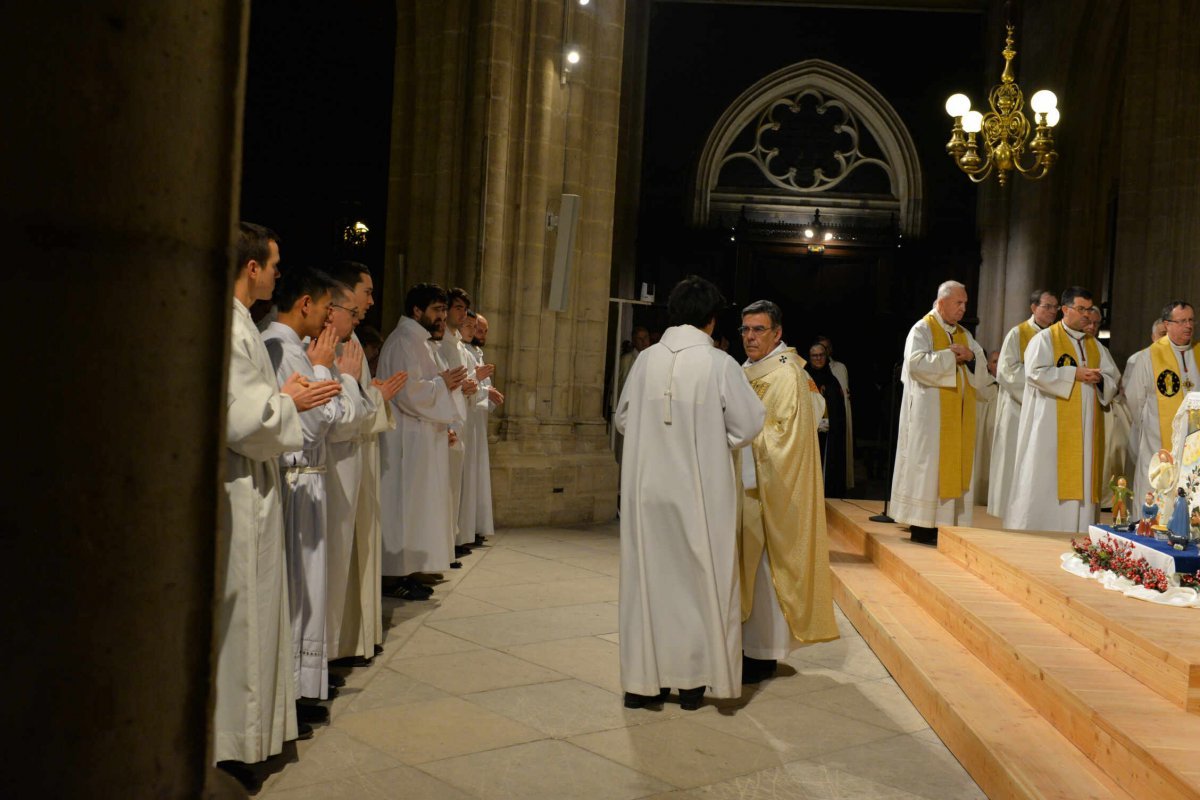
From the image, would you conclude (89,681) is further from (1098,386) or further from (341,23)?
(341,23)

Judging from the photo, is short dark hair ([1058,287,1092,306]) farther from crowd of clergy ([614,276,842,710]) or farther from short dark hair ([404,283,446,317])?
short dark hair ([404,283,446,317])

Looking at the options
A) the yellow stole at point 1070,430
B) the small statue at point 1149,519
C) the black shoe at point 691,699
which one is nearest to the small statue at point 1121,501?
the small statue at point 1149,519

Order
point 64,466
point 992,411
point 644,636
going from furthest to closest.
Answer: point 992,411
point 644,636
point 64,466

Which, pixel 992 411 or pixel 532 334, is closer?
pixel 532 334

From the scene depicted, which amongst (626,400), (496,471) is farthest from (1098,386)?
(496,471)

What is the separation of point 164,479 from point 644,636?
3.45 meters

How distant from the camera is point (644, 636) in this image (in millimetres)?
4422

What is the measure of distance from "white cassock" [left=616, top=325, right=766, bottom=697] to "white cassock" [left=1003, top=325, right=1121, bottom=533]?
3.65 meters

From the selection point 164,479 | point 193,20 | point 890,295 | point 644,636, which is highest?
point 890,295

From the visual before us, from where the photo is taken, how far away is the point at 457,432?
24.9 ft

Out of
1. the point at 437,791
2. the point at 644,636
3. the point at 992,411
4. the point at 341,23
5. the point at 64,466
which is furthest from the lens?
the point at 341,23

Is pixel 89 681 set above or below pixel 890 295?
below

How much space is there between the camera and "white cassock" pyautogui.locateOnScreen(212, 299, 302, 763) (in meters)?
3.19

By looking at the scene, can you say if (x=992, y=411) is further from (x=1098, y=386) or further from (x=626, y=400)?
(x=626, y=400)
